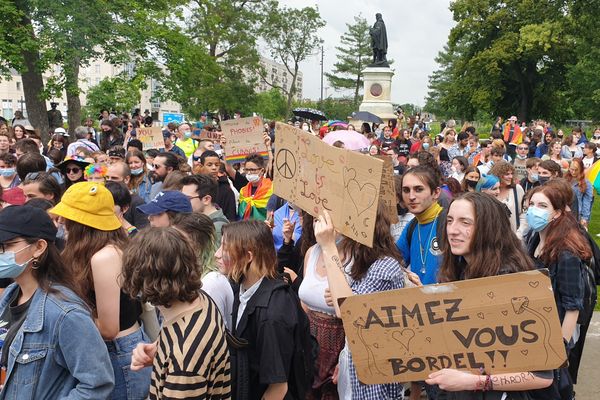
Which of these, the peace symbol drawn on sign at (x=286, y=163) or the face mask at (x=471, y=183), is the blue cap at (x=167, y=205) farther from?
the face mask at (x=471, y=183)

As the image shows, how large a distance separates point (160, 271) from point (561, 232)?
2604mm

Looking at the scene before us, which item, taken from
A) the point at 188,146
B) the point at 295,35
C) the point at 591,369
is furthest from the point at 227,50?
the point at 591,369

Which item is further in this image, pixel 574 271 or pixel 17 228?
pixel 574 271

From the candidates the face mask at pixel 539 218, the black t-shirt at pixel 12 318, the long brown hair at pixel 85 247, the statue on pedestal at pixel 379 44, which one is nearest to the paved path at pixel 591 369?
the face mask at pixel 539 218

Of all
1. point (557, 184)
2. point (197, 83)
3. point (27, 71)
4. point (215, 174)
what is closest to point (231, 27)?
point (197, 83)

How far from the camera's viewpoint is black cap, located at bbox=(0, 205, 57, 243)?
2.50 m

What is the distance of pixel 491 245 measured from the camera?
2785 mm

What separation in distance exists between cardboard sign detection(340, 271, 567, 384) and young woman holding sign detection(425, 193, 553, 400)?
5 centimetres

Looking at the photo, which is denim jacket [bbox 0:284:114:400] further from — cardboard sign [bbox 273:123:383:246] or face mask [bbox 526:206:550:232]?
face mask [bbox 526:206:550:232]

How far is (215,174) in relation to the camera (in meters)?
6.98

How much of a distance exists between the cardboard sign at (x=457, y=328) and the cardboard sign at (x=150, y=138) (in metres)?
9.43

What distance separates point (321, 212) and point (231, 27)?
124 feet

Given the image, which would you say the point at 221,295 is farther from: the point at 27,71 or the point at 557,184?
the point at 27,71

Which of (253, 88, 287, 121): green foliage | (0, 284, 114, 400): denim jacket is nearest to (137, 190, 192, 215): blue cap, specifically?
(0, 284, 114, 400): denim jacket
